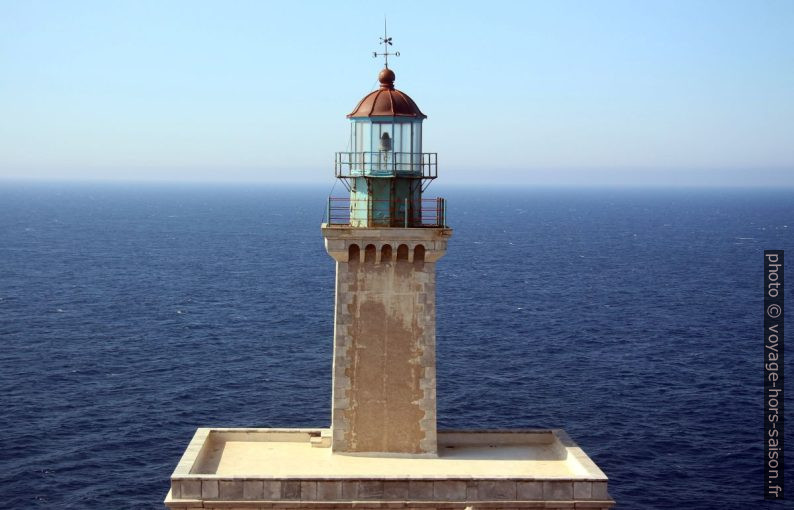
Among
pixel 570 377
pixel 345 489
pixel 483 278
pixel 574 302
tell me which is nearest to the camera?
pixel 345 489

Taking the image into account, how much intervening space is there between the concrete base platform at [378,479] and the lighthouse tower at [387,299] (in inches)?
39.3

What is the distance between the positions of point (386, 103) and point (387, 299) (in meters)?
5.51

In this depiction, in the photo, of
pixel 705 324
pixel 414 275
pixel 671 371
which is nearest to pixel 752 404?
pixel 671 371

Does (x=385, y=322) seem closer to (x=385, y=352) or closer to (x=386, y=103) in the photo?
(x=385, y=352)

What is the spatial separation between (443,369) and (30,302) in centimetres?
4783

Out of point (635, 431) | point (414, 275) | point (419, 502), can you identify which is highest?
point (414, 275)

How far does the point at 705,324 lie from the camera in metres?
91.7

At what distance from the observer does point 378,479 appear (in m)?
26.3

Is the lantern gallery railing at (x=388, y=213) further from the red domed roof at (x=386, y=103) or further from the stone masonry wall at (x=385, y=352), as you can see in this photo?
the red domed roof at (x=386, y=103)

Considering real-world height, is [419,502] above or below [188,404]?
above

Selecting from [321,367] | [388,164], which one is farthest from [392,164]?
[321,367]

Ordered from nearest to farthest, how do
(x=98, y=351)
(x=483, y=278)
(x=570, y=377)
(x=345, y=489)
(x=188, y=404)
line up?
(x=345, y=489)
(x=188, y=404)
(x=570, y=377)
(x=98, y=351)
(x=483, y=278)

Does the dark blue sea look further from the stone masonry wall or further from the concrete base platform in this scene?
the stone masonry wall

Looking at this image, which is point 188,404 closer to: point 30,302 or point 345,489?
point 345,489
